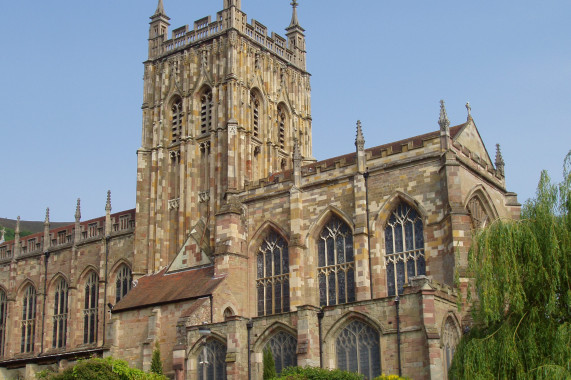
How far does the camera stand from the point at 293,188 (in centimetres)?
3916

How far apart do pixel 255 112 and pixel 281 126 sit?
283 cm

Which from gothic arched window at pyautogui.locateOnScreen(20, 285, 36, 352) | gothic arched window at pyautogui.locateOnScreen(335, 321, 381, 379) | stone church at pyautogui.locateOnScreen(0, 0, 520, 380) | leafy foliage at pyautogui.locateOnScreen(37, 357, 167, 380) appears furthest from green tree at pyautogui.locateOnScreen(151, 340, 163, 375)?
gothic arched window at pyautogui.locateOnScreen(20, 285, 36, 352)

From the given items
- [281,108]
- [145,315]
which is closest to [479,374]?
[145,315]

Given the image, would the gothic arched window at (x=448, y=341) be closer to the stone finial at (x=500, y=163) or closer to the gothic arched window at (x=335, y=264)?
the gothic arched window at (x=335, y=264)

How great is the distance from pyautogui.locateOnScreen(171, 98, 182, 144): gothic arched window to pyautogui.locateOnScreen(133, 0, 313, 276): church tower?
0.06 metres

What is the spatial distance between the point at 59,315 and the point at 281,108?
65.7 ft

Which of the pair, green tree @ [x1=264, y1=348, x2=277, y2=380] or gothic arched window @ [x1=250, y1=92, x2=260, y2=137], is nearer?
Answer: green tree @ [x1=264, y1=348, x2=277, y2=380]

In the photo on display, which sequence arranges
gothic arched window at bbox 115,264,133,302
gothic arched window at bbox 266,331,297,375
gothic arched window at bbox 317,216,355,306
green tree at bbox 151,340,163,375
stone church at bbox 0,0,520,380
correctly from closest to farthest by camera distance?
stone church at bbox 0,0,520,380, gothic arched window at bbox 266,331,297,375, green tree at bbox 151,340,163,375, gothic arched window at bbox 317,216,355,306, gothic arched window at bbox 115,264,133,302

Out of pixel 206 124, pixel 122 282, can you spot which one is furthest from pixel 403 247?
pixel 122 282

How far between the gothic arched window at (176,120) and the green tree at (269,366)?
60.8 feet

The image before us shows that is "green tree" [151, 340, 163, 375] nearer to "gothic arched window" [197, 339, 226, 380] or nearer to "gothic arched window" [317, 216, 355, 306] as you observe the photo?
"gothic arched window" [197, 339, 226, 380]

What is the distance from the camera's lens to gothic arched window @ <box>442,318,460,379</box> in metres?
29.5

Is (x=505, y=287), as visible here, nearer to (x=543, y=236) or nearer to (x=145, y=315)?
(x=543, y=236)

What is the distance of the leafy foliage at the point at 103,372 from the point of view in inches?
1308
